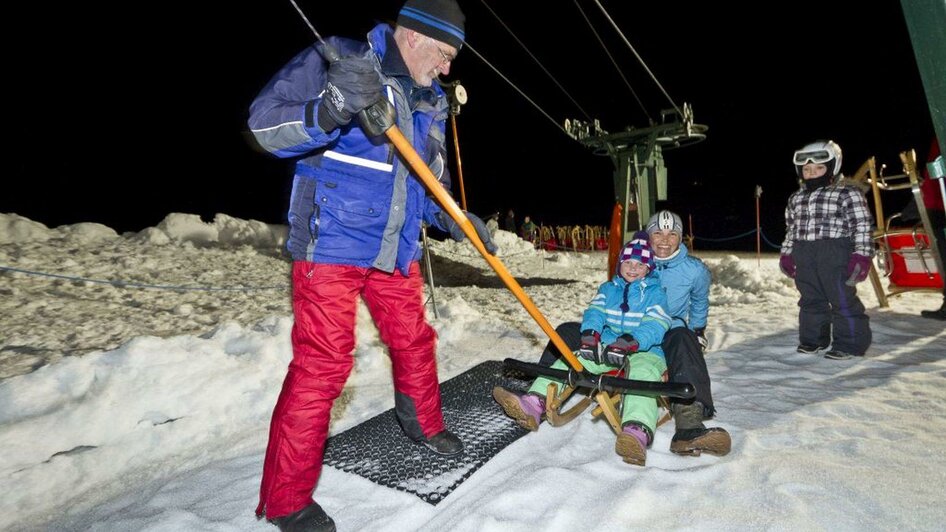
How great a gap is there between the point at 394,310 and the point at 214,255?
802 centimetres

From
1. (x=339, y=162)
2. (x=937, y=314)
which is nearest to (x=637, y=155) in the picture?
(x=937, y=314)

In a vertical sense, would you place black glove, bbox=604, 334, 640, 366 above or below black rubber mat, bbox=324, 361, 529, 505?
above

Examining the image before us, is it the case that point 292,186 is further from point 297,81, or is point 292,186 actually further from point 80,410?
point 80,410

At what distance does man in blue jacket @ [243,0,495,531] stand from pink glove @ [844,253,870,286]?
406cm

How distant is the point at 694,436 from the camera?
8.20 ft

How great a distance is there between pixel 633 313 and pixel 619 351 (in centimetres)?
46

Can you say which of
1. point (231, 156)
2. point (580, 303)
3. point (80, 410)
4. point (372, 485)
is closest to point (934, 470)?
point (372, 485)

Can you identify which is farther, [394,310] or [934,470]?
[394,310]

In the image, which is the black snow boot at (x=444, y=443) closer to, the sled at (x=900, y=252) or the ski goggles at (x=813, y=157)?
the ski goggles at (x=813, y=157)

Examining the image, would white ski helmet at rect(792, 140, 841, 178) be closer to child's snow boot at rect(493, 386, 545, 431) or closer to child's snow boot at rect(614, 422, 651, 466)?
child's snow boot at rect(614, 422, 651, 466)

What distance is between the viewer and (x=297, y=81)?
75.7 inches

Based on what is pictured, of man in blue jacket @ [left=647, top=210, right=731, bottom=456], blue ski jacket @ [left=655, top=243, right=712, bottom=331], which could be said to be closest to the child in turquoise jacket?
man in blue jacket @ [left=647, top=210, right=731, bottom=456]

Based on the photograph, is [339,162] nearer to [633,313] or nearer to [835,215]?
[633,313]

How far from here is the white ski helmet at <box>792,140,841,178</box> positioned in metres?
4.36
